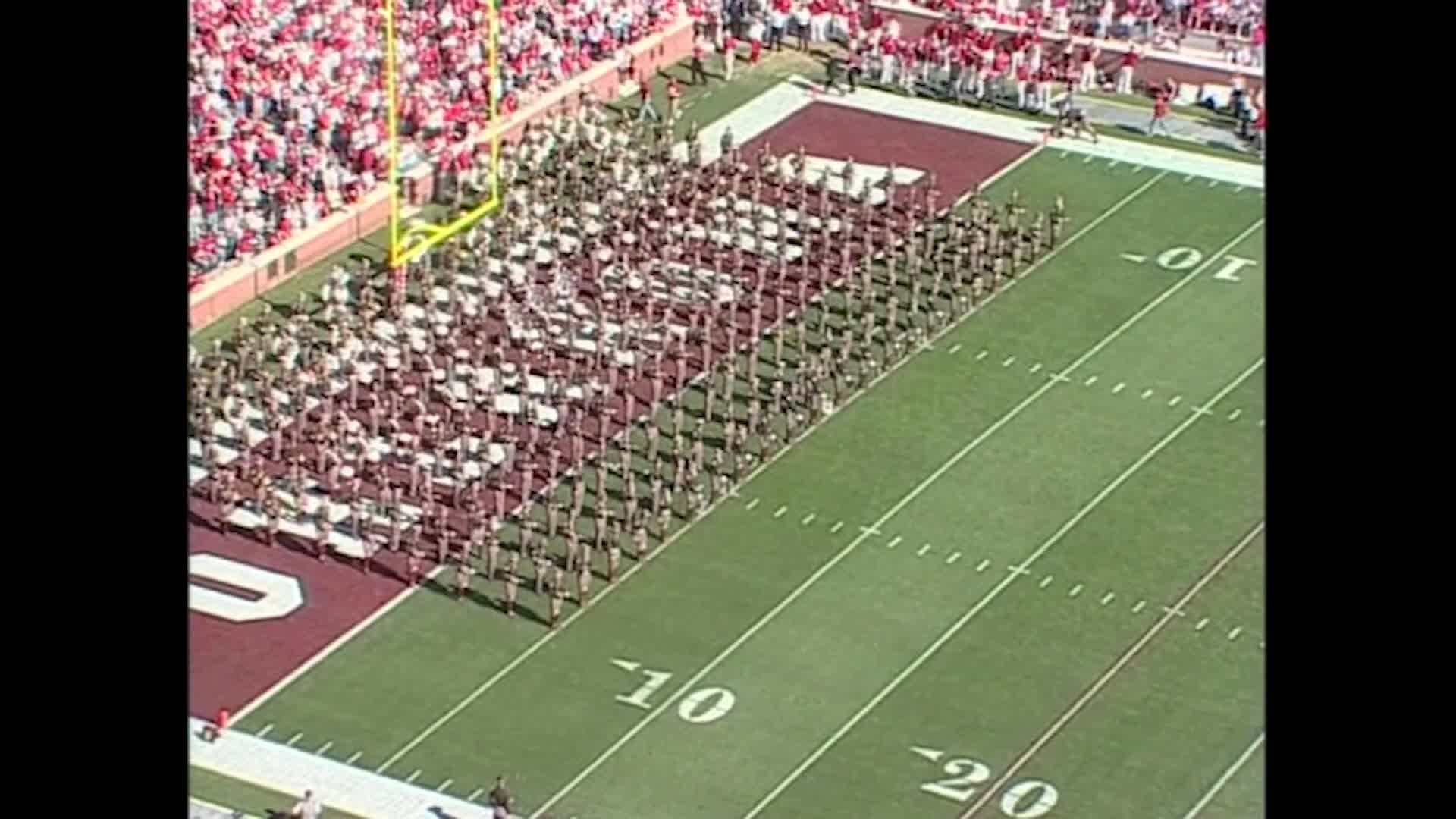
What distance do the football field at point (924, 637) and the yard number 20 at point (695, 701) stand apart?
23 millimetres

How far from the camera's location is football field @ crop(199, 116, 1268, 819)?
1002 inches

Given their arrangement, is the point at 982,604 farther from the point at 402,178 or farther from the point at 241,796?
the point at 402,178

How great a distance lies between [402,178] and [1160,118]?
903 cm

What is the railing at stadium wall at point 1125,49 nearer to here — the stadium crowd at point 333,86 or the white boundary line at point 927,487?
the stadium crowd at point 333,86

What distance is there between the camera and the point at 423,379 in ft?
107

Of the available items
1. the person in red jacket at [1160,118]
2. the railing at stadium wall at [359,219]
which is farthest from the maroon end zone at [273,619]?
the person in red jacket at [1160,118]

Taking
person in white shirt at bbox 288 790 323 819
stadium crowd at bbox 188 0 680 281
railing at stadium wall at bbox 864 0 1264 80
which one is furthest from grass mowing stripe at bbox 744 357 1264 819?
stadium crowd at bbox 188 0 680 281

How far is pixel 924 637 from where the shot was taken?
91.5 feet

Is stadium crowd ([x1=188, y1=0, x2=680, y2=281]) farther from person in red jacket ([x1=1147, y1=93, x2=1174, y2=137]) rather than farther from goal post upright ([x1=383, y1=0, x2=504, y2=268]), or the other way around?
person in red jacket ([x1=1147, y1=93, x2=1174, y2=137])
